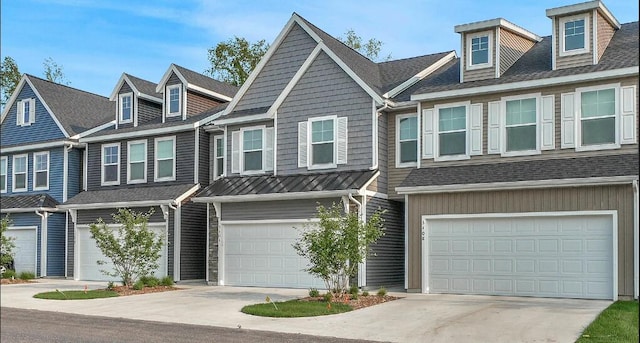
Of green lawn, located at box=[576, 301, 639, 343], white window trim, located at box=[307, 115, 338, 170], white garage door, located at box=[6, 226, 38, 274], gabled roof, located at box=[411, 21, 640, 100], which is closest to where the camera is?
green lawn, located at box=[576, 301, 639, 343]

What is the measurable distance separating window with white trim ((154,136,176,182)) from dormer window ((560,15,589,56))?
45.2 ft

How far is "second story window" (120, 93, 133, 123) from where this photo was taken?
28.2 meters

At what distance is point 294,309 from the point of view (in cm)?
1543

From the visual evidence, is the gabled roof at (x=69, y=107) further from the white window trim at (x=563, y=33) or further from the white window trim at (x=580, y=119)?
the white window trim at (x=580, y=119)

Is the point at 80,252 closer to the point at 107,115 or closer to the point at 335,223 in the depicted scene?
the point at 107,115

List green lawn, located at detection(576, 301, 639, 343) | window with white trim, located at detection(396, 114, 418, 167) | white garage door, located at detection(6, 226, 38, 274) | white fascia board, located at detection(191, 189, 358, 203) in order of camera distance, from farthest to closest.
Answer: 1. white garage door, located at detection(6, 226, 38, 274)
2. window with white trim, located at detection(396, 114, 418, 167)
3. white fascia board, located at detection(191, 189, 358, 203)
4. green lawn, located at detection(576, 301, 639, 343)

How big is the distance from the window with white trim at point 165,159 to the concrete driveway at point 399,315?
23.3 feet

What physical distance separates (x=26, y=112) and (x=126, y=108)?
15.4 feet

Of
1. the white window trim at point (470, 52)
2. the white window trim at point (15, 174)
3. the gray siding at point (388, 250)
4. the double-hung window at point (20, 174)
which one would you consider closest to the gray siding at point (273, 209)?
the gray siding at point (388, 250)

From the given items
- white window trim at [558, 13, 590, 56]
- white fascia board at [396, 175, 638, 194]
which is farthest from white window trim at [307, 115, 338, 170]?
white window trim at [558, 13, 590, 56]

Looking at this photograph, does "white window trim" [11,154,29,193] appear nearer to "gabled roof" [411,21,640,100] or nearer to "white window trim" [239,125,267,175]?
"white window trim" [239,125,267,175]

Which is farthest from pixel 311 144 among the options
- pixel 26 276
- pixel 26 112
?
pixel 26 112

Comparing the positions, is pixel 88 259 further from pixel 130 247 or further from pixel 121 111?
pixel 130 247

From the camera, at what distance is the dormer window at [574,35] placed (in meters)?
18.9
